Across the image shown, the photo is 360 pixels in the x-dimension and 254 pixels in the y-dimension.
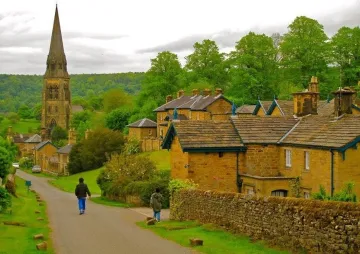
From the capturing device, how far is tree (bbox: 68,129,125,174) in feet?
271

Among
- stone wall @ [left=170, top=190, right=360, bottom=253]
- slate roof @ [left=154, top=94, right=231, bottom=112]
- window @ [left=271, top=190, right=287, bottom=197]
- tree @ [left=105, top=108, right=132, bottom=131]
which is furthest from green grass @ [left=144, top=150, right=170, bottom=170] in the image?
stone wall @ [left=170, top=190, right=360, bottom=253]

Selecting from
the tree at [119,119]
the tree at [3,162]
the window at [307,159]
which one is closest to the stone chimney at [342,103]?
the window at [307,159]

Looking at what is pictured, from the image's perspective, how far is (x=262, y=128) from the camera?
30094 mm

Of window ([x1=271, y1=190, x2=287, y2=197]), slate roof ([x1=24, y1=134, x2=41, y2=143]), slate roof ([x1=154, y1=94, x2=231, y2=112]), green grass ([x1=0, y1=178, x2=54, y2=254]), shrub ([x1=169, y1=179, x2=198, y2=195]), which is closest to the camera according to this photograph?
green grass ([x1=0, y1=178, x2=54, y2=254])

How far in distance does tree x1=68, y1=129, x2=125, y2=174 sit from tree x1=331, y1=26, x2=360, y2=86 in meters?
33.4

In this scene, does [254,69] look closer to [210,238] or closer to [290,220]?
[210,238]

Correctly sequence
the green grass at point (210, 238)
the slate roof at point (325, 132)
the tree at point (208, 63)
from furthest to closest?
the tree at point (208, 63)
the slate roof at point (325, 132)
the green grass at point (210, 238)

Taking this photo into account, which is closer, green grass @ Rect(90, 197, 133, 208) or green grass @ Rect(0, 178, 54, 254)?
green grass @ Rect(0, 178, 54, 254)

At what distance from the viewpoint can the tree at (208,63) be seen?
101 meters

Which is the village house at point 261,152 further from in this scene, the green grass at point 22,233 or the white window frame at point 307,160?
the green grass at point 22,233

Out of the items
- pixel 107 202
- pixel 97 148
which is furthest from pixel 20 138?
pixel 107 202

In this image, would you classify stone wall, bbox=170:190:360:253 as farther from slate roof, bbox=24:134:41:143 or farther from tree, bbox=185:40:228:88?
slate roof, bbox=24:134:41:143

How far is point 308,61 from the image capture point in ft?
251

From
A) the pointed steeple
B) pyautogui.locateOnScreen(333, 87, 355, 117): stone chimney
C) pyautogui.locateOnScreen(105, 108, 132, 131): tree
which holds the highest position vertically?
the pointed steeple
